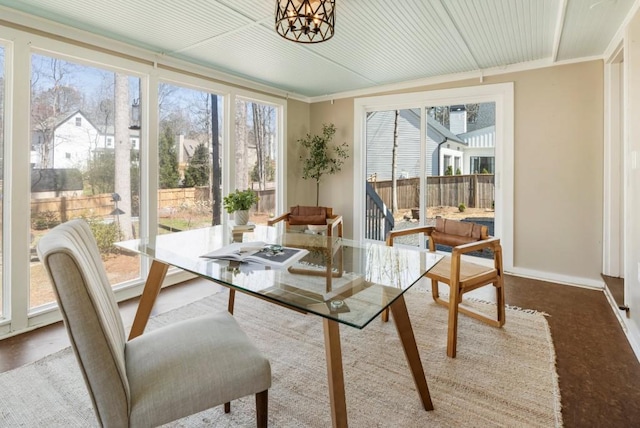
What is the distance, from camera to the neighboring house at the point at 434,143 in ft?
12.8

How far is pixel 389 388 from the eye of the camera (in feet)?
5.69

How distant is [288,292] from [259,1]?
6.31ft

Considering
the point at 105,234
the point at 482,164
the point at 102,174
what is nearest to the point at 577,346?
the point at 482,164

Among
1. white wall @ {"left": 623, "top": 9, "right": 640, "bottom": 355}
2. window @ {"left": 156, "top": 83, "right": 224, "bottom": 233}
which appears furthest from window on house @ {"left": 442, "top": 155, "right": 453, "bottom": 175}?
window @ {"left": 156, "top": 83, "right": 224, "bottom": 233}

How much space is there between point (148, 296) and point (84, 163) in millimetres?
1505

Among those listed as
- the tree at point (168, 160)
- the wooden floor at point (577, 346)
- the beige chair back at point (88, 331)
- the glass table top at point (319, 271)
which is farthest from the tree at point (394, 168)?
the beige chair back at point (88, 331)

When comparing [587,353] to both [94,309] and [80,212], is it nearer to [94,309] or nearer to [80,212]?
[94,309]

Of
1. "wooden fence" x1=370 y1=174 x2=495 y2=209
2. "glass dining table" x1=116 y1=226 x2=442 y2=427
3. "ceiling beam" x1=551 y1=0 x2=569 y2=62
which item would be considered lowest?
"glass dining table" x1=116 y1=226 x2=442 y2=427

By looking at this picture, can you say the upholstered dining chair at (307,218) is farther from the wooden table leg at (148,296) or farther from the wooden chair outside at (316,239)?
the wooden table leg at (148,296)

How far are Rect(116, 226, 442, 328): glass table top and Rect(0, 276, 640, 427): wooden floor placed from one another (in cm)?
83

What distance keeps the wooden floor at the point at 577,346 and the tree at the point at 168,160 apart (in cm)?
104

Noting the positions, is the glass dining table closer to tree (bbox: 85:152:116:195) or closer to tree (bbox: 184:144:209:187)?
tree (bbox: 85:152:116:195)

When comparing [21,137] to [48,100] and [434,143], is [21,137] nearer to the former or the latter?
[48,100]

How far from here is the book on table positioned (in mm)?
1776
